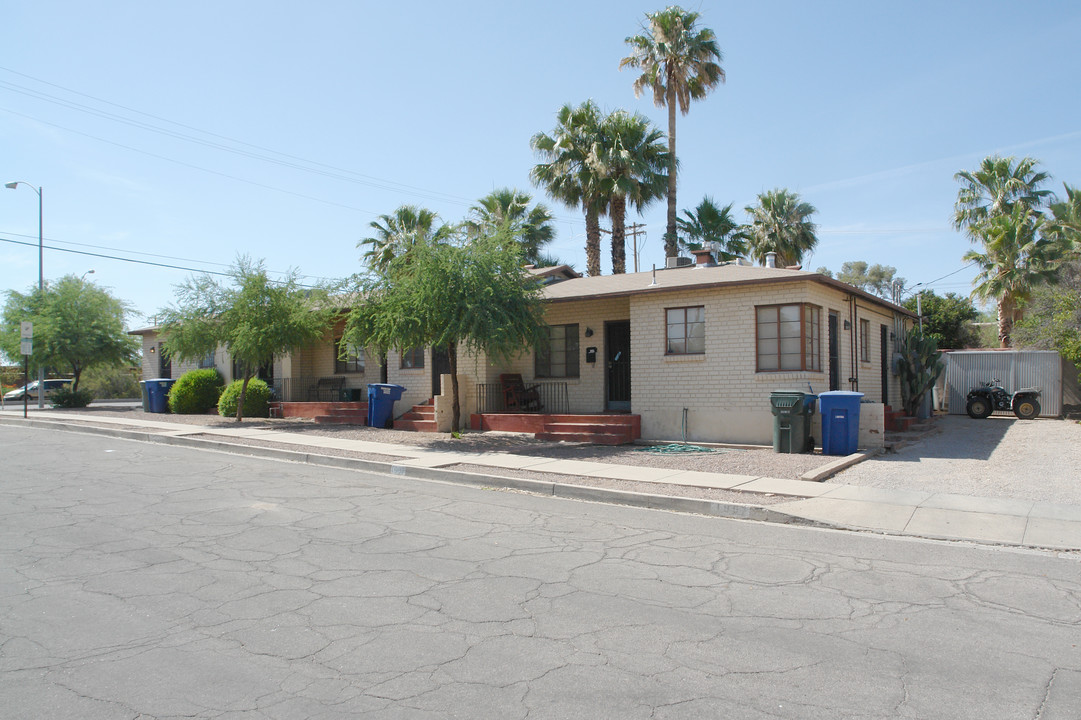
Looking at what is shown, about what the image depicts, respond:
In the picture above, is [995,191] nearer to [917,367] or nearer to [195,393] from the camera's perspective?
[917,367]

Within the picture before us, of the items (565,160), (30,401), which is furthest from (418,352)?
(30,401)

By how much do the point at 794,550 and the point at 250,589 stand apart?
4.95 m

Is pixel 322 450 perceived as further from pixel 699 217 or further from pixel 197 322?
pixel 699 217

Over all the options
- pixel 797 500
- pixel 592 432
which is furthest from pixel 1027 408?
pixel 797 500

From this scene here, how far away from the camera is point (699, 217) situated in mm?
29938

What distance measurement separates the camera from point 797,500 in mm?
9539

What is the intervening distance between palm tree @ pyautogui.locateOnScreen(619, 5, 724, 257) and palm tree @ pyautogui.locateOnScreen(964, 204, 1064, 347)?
1330 cm

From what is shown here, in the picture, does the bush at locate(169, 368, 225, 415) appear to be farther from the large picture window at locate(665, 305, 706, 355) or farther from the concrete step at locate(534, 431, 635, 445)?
the large picture window at locate(665, 305, 706, 355)

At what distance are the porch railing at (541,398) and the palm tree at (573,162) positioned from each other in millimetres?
10575

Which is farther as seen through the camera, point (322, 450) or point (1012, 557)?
point (322, 450)

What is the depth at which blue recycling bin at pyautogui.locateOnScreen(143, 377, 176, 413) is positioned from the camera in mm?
26734

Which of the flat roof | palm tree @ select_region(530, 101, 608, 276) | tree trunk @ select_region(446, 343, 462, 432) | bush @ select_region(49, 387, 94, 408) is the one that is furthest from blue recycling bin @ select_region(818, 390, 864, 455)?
bush @ select_region(49, 387, 94, 408)

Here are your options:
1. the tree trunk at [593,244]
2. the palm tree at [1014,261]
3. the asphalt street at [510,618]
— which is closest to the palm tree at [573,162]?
the tree trunk at [593,244]

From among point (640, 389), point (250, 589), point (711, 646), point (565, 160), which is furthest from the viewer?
point (565, 160)
